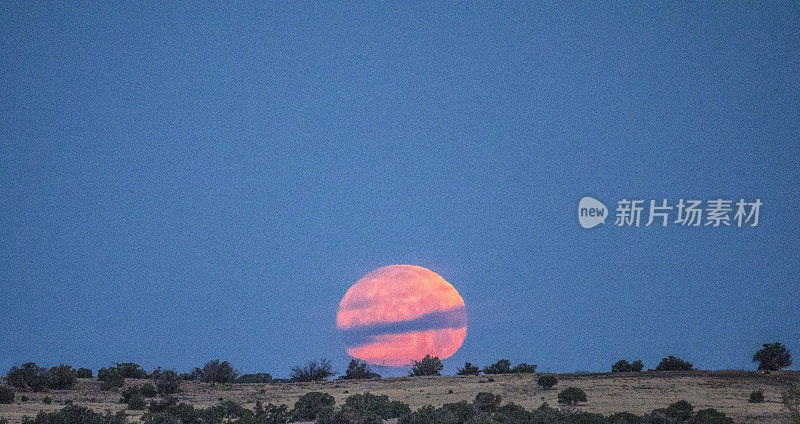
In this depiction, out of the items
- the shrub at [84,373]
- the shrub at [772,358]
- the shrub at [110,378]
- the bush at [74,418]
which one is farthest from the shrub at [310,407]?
the shrub at [772,358]

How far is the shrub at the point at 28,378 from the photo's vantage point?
158 ft

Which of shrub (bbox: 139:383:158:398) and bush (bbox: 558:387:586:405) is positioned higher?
shrub (bbox: 139:383:158:398)

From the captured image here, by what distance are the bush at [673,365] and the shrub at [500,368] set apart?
40.1 ft

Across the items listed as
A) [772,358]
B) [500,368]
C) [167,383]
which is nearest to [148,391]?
[167,383]

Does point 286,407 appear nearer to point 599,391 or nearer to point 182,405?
point 182,405

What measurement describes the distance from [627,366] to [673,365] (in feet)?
12.6

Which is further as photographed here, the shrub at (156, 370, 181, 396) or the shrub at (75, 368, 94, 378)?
the shrub at (75, 368, 94, 378)

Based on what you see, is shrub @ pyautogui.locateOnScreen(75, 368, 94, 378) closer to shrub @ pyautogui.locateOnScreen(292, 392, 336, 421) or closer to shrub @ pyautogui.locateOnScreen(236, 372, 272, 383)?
shrub @ pyautogui.locateOnScreen(236, 372, 272, 383)

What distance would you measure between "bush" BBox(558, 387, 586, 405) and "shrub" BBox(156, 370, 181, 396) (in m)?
25.0

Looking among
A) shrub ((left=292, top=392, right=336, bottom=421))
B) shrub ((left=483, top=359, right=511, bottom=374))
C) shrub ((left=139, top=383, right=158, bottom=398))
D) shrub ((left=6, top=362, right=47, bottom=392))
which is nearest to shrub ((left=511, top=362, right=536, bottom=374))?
shrub ((left=483, top=359, right=511, bottom=374))

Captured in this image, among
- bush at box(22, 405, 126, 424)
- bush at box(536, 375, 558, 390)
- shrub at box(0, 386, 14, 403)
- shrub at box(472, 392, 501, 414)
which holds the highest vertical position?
bush at box(536, 375, 558, 390)

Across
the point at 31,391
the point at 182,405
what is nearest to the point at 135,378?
the point at 31,391

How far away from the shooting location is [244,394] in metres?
50.9

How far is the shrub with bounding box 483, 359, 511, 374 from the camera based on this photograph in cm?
6412
